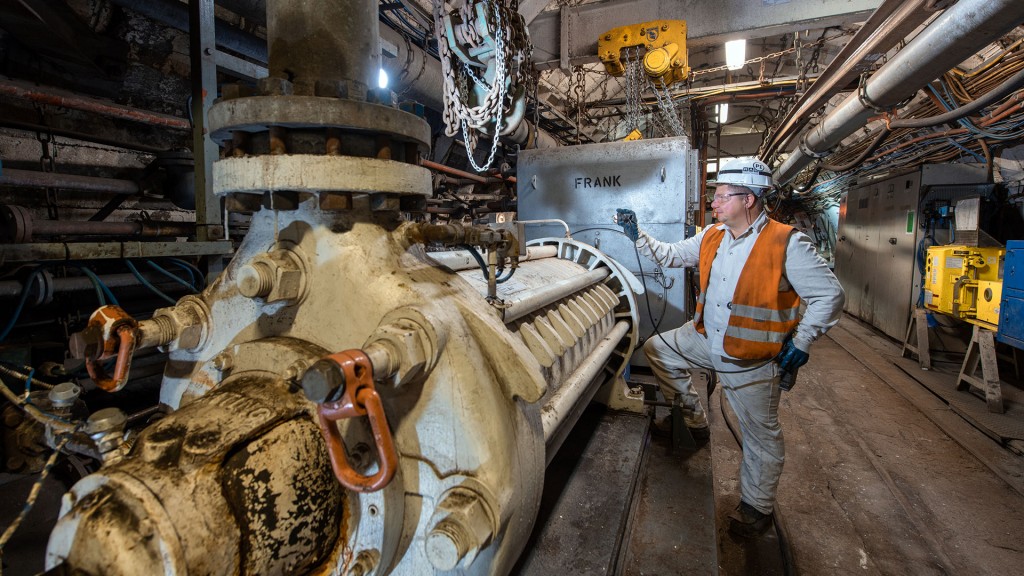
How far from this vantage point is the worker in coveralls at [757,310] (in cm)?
223

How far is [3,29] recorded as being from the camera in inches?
85.5

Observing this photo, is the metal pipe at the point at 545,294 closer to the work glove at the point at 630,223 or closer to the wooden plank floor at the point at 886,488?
the work glove at the point at 630,223

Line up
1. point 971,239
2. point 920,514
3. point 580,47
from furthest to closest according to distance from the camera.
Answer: point 971,239
point 580,47
point 920,514

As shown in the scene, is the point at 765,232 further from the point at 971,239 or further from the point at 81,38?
the point at 971,239

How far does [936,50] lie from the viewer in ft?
8.45

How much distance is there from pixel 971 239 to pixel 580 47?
4335 mm

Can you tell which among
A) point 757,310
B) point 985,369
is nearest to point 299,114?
point 757,310

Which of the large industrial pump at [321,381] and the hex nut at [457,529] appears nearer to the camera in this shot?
Answer: the large industrial pump at [321,381]

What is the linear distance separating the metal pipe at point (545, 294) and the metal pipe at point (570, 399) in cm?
30

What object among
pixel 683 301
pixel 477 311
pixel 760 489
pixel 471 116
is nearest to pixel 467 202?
pixel 683 301

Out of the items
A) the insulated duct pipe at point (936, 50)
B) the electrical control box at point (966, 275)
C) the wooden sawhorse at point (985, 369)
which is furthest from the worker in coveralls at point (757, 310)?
the electrical control box at point (966, 275)

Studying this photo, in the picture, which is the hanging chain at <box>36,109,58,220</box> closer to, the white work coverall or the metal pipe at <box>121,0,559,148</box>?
the metal pipe at <box>121,0,559,148</box>

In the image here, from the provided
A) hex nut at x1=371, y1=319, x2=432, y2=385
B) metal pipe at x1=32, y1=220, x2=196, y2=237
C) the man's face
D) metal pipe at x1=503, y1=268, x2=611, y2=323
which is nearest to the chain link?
metal pipe at x1=32, y1=220, x2=196, y2=237

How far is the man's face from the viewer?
7.86 feet
